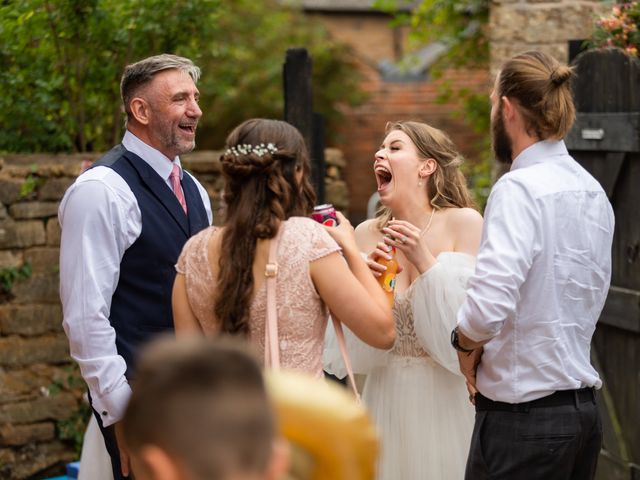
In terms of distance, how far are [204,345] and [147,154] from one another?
231cm

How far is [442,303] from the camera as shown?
410cm

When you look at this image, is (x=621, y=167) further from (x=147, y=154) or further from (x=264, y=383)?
(x=264, y=383)

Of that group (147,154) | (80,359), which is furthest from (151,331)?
(147,154)

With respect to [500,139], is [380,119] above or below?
below

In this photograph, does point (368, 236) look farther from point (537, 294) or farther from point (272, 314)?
point (272, 314)

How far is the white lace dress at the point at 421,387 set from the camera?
4137 mm

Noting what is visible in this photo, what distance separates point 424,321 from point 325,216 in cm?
93

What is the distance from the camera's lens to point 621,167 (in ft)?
17.2

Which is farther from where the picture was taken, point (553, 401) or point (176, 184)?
point (176, 184)

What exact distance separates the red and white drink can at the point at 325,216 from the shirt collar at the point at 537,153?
598mm

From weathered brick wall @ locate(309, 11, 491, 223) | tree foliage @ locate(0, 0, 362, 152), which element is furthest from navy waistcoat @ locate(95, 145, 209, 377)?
weathered brick wall @ locate(309, 11, 491, 223)

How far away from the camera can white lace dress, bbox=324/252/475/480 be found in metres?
4.14

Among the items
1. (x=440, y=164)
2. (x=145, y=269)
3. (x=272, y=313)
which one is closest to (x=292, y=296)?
(x=272, y=313)

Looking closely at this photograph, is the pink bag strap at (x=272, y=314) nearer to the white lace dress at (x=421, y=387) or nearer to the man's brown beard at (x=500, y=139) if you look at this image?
the man's brown beard at (x=500, y=139)
